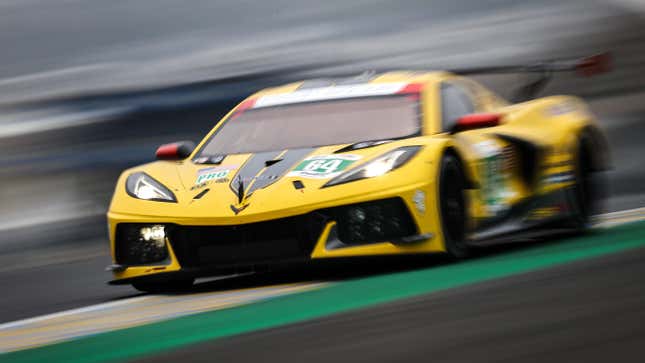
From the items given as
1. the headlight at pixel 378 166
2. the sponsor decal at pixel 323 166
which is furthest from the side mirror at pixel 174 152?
the headlight at pixel 378 166

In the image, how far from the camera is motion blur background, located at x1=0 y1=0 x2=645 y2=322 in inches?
428

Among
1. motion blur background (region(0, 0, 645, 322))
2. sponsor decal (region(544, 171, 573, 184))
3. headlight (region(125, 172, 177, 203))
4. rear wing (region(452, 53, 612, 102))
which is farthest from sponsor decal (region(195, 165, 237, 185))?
rear wing (region(452, 53, 612, 102))

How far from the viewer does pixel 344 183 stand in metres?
6.24

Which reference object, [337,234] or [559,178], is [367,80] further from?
[337,234]

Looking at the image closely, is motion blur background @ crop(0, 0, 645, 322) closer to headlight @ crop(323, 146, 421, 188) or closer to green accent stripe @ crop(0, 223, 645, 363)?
headlight @ crop(323, 146, 421, 188)

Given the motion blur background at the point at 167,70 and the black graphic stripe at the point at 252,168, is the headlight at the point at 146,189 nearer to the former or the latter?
the black graphic stripe at the point at 252,168

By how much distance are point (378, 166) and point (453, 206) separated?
0.44m

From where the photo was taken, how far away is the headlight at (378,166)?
20.5 ft

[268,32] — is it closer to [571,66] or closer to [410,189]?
[571,66]

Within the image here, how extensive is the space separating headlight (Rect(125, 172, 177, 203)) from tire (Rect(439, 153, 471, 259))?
1233 millimetres

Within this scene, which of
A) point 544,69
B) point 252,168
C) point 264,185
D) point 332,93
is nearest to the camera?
point 264,185

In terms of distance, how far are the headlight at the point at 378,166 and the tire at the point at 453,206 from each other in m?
0.17

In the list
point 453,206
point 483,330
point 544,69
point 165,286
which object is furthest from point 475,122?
point 483,330

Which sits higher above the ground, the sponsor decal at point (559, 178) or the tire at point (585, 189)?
the sponsor decal at point (559, 178)
